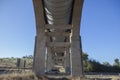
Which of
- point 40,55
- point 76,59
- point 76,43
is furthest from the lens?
point 76,43

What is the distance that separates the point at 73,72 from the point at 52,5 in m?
10.6

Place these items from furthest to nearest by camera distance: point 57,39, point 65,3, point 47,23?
point 57,39 → point 47,23 → point 65,3

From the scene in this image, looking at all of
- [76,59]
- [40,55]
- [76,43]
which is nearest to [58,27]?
[76,43]

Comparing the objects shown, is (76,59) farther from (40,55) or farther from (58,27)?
(58,27)

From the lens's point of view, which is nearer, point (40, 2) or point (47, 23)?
point (40, 2)

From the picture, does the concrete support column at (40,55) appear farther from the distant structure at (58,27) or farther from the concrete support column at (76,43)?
the concrete support column at (76,43)

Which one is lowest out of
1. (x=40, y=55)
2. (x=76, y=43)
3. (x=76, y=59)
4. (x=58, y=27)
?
(x=76, y=59)

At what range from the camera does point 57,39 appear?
42531 mm

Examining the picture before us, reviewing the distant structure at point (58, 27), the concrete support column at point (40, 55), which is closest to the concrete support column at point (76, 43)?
the distant structure at point (58, 27)

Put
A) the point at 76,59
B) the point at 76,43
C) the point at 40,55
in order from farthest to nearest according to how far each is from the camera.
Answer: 1. the point at 76,43
2. the point at 40,55
3. the point at 76,59

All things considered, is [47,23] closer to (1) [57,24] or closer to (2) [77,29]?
(1) [57,24]

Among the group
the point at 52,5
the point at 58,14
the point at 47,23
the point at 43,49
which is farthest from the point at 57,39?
the point at 52,5

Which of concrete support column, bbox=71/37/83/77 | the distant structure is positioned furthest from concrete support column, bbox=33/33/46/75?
concrete support column, bbox=71/37/83/77

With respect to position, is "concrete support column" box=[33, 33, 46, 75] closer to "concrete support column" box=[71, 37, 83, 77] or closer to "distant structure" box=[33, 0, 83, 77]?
"distant structure" box=[33, 0, 83, 77]
